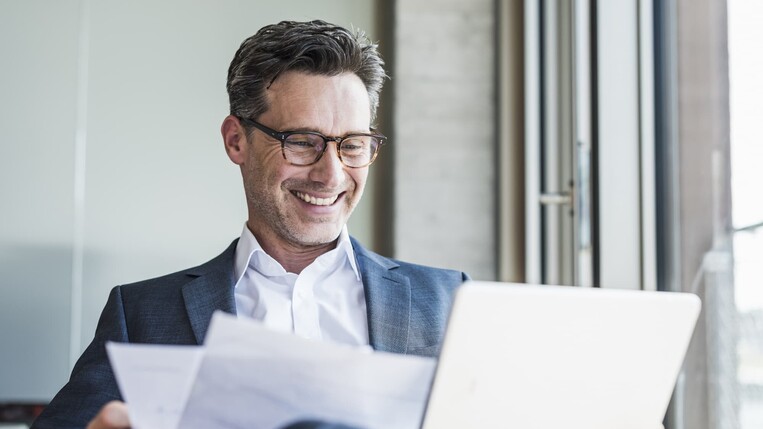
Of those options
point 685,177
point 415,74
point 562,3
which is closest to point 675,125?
point 685,177

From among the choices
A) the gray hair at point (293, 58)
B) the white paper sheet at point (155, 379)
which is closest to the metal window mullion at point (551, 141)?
the gray hair at point (293, 58)

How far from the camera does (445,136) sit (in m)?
3.02

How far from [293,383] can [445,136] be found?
79.9 inches

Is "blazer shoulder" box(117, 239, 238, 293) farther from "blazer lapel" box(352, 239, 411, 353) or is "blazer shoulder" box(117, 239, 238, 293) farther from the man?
"blazer lapel" box(352, 239, 411, 353)

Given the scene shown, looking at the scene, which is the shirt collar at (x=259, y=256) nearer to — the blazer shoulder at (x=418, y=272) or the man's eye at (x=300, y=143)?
the blazer shoulder at (x=418, y=272)

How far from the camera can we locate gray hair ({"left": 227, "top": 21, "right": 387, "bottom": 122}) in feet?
6.63

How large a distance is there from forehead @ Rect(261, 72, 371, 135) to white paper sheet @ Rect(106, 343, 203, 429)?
97 cm

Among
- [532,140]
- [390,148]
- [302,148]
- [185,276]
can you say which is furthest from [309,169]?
[532,140]

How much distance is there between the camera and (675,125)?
2.27m

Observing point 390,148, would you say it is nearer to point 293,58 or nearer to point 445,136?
point 445,136

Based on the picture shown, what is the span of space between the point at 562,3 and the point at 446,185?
2.32ft

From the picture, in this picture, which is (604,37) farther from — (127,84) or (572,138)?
(127,84)

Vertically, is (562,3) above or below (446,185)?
above

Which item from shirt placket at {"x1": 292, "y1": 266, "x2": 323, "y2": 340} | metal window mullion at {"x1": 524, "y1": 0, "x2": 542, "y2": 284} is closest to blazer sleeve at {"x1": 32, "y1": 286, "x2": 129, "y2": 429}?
shirt placket at {"x1": 292, "y1": 266, "x2": 323, "y2": 340}
